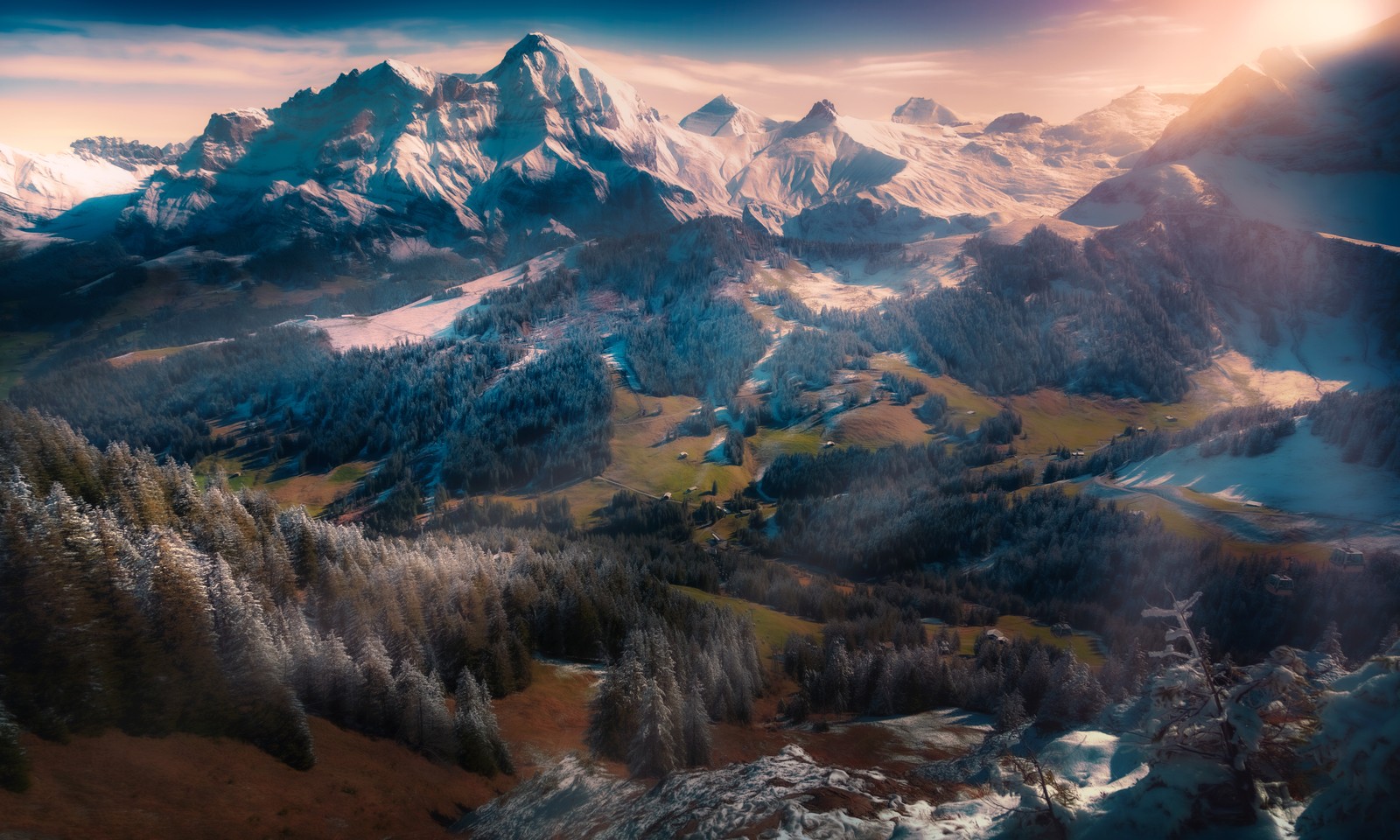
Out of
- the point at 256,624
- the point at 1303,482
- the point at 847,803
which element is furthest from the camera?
the point at 1303,482

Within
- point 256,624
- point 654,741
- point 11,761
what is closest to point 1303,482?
point 654,741

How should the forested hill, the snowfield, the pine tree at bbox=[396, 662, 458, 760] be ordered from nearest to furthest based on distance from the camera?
the forested hill < the pine tree at bbox=[396, 662, 458, 760] < the snowfield

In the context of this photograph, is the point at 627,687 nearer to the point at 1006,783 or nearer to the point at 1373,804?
the point at 1006,783

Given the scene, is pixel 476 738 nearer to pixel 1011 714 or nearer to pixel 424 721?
pixel 424 721

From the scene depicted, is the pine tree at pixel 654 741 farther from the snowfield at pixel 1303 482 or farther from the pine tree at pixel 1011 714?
the snowfield at pixel 1303 482

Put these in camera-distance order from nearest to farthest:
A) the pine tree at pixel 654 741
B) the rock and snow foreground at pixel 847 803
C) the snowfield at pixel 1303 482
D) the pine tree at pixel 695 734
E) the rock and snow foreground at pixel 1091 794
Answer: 1. the rock and snow foreground at pixel 1091 794
2. the rock and snow foreground at pixel 847 803
3. the pine tree at pixel 654 741
4. the pine tree at pixel 695 734
5. the snowfield at pixel 1303 482

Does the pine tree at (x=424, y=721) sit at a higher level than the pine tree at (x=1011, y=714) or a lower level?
higher

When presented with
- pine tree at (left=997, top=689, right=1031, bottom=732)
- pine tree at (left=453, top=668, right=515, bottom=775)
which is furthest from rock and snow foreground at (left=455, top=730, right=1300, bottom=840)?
pine tree at (left=997, top=689, right=1031, bottom=732)

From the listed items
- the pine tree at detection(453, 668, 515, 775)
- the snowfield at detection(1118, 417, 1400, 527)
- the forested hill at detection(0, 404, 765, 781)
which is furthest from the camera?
the snowfield at detection(1118, 417, 1400, 527)

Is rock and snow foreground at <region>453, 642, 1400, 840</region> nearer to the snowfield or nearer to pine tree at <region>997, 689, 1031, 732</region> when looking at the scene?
pine tree at <region>997, 689, 1031, 732</region>

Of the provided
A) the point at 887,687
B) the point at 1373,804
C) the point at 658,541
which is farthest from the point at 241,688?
the point at 658,541

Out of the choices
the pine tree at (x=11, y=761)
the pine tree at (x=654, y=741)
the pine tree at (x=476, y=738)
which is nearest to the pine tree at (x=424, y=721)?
the pine tree at (x=476, y=738)
